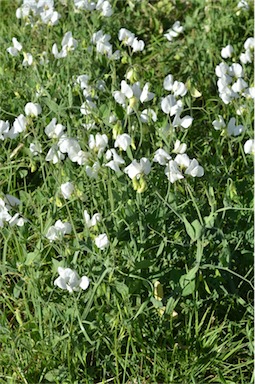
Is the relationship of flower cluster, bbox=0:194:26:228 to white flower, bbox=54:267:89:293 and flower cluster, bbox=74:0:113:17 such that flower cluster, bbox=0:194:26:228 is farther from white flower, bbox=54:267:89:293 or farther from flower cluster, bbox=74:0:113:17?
flower cluster, bbox=74:0:113:17

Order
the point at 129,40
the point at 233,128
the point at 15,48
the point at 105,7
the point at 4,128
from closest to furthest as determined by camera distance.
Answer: the point at 4,128
the point at 233,128
the point at 129,40
the point at 15,48
the point at 105,7

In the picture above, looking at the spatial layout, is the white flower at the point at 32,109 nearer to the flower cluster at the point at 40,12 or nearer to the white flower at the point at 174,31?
the flower cluster at the point at 40,12

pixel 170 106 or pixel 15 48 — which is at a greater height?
pixel 170 106

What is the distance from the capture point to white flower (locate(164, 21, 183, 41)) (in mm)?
3188

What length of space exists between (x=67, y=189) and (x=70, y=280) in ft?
0.85

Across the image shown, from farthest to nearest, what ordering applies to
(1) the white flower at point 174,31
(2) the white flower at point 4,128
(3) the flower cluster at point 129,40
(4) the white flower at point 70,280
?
1. (1) the white flower at point 174,31
2. (3) the flower cluster at point 129,40
3. (2) the white flower at point 4,128
4. (4) the white flower at point 70,280

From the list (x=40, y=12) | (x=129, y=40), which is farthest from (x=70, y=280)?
(x=40, y=12)

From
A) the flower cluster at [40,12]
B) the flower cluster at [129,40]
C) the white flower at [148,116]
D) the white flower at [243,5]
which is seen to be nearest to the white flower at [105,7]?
the flower cluster at [40,12]

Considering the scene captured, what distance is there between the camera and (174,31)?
3240mm

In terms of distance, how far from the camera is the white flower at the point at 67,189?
1892mm

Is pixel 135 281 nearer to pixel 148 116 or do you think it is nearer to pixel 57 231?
pixel 57 231

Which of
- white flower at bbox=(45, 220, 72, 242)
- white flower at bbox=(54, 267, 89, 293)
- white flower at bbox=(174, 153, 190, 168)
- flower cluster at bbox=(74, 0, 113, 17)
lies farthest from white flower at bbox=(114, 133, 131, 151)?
flower cluster at bbox=(74, 0, 113, 17)

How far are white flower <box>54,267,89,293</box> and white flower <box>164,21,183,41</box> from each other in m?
1.66

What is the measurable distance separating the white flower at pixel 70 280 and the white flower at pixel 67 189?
0.23m
